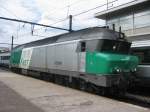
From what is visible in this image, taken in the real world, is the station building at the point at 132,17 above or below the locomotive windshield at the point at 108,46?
above

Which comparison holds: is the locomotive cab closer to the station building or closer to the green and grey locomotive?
the green and grey locomotive

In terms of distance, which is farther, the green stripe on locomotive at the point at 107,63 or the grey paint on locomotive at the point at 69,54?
the grey paint on locomotive at the point at 69,54

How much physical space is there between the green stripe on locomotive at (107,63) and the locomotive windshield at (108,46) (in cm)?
30

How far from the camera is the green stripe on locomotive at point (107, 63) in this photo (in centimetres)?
1133

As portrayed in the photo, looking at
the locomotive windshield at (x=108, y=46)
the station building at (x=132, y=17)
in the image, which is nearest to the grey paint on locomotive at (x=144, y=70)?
the locomotive windshield at (x=108, y=46)

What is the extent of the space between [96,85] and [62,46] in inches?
177

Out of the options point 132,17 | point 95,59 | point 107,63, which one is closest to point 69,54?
point 95,59

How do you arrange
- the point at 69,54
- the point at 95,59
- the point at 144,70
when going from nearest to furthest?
the point at 95,59 → the point at 144,70 → the point at 69,54

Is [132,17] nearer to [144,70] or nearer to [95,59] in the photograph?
[144,70]

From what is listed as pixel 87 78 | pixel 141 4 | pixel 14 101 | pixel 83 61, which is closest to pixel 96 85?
pixel 87 78

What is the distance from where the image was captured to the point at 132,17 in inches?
859

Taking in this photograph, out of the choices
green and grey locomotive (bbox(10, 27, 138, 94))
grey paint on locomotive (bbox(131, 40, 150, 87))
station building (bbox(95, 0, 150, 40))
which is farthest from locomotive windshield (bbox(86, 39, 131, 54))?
station building (bbox(95, 0, 150, 40))

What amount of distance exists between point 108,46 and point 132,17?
10695mm

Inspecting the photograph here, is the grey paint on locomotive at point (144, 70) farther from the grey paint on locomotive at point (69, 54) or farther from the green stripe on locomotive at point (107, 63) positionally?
the grey paint on locomotive at point (69, 54)
